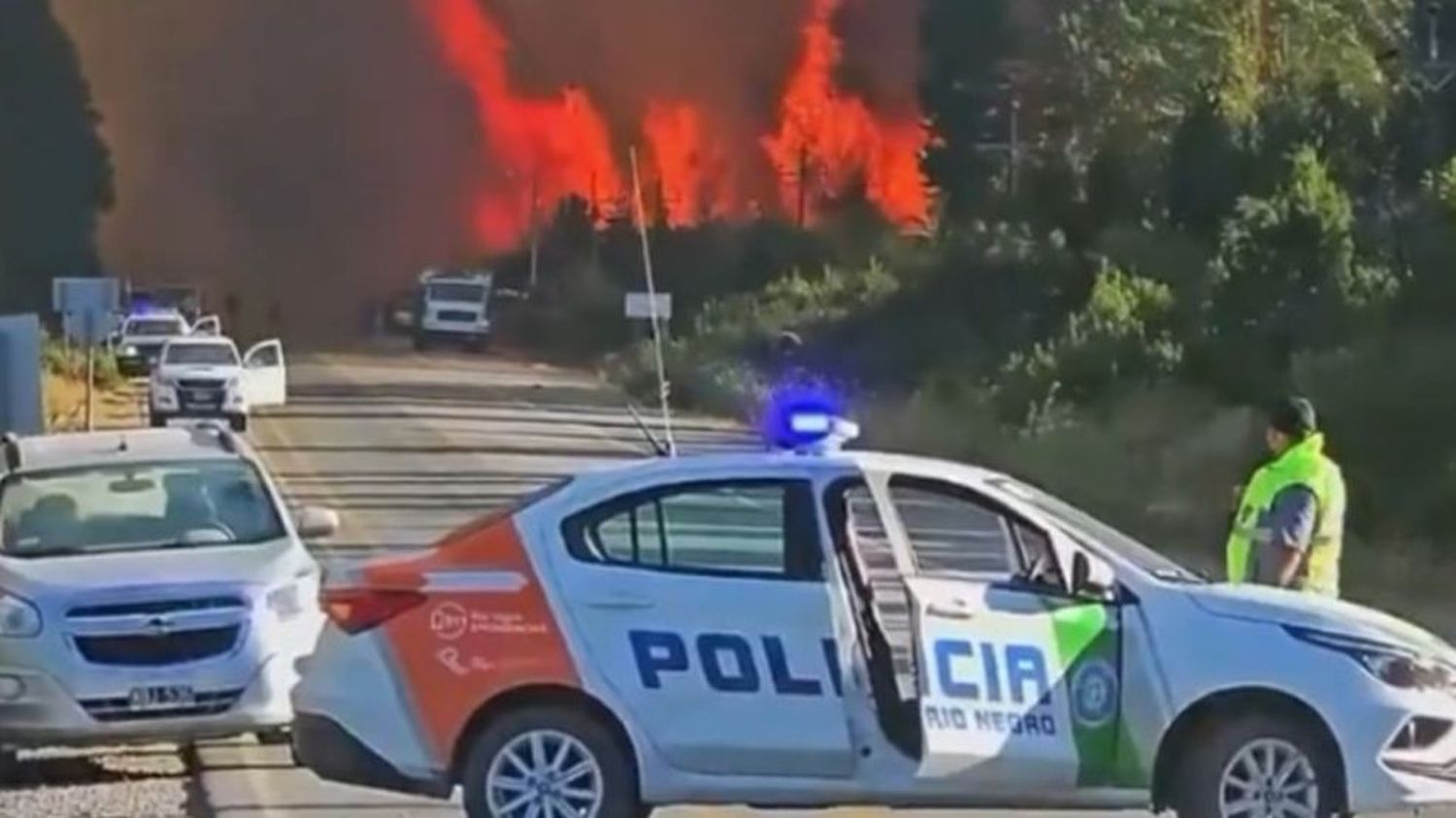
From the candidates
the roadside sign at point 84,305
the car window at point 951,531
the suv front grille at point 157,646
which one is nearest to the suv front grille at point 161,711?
the suv front grille at point 157,646

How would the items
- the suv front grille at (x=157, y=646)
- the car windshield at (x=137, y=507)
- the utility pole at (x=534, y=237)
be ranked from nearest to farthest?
the suv front grille at (x=157, y=646)
the car windshield at (x=137, y=507)
the utility pole at (x=534, y=237)

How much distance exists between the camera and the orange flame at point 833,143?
7969 centimetres

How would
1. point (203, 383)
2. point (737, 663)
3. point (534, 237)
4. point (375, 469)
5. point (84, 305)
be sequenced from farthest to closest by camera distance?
point (534, 237) → point (203, 383) → point (84, 305) → point (375, 469) → point (737, 663)

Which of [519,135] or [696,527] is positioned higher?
[696,527]

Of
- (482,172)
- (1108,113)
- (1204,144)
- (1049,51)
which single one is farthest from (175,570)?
(482,172)

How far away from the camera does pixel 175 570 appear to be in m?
15.6

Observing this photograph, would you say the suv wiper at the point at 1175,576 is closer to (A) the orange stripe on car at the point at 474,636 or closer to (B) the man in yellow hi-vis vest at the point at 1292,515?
(B) the man in yellow hi-vis vest at the point at 1292,515

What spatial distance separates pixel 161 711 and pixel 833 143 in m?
66.8

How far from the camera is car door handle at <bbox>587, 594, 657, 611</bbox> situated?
12289mm

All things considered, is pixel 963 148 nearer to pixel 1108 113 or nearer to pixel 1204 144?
pixel 1108 113

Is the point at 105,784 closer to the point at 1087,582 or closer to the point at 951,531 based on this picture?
the point at 1087,582

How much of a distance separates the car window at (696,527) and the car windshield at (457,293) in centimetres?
7358

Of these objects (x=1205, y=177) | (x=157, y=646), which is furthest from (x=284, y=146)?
(x=157, y=646)

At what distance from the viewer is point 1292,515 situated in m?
14.3
